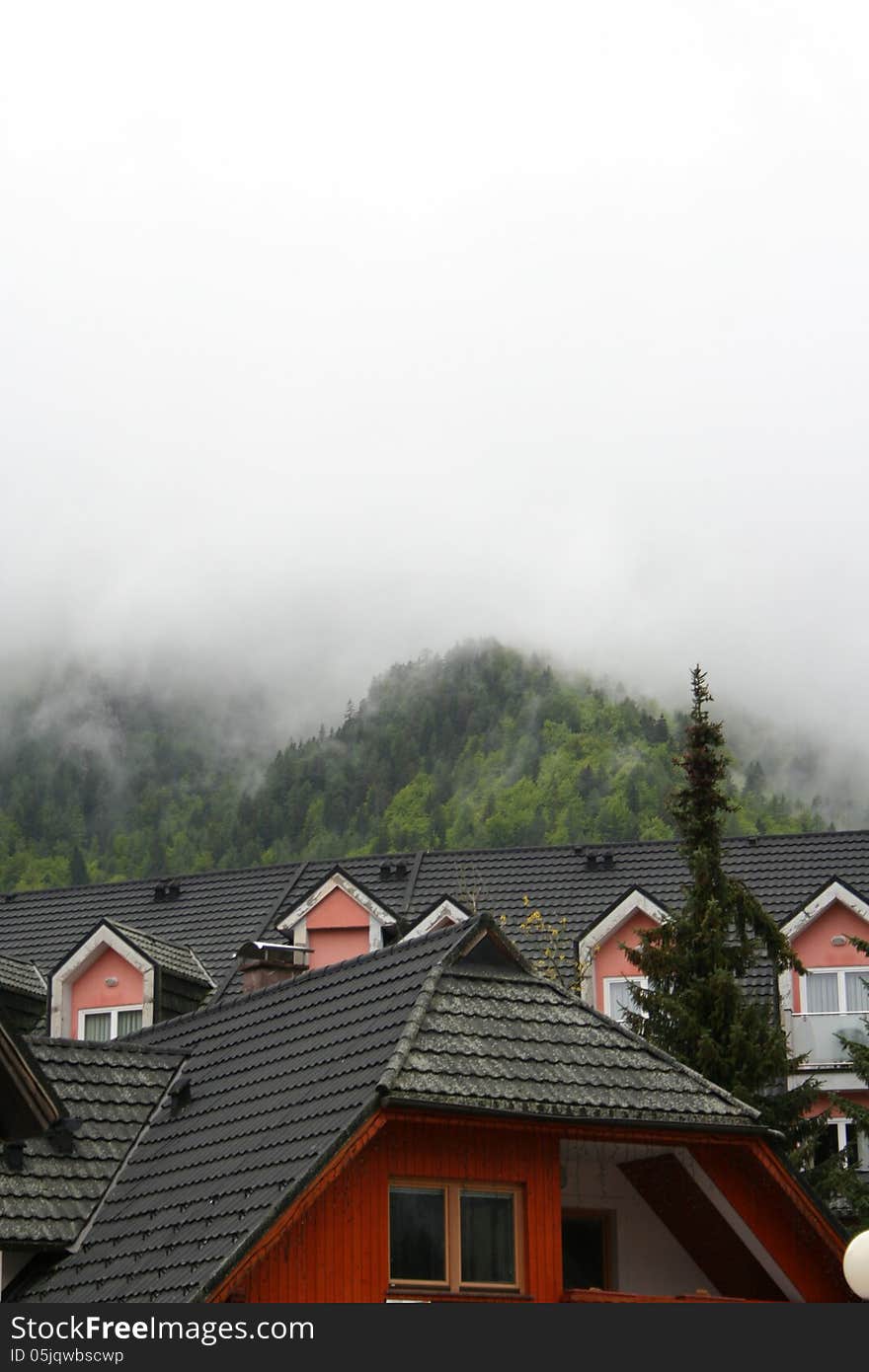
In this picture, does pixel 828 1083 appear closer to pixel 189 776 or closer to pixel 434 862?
pixel 434 862

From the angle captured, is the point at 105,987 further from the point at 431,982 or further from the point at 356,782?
the point at 356,782

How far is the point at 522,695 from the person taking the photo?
175 meters

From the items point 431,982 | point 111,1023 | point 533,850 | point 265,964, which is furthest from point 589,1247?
point 533,850

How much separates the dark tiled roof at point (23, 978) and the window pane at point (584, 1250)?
60.5 feet

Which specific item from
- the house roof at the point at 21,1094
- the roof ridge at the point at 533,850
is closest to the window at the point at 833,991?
the roof ridge at the point at 533,850

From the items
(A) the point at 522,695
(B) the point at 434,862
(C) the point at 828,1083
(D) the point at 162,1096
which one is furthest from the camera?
(A) the point at 522,695

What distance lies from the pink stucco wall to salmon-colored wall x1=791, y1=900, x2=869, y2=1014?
26.3 feet

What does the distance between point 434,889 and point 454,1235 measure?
25.3 meters

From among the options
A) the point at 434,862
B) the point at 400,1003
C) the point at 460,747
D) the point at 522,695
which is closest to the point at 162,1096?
the point at 400,1003

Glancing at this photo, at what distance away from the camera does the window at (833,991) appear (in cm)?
3788

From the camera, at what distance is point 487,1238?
18359 millimetres

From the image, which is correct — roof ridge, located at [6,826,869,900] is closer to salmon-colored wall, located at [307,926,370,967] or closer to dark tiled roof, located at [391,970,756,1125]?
salmon-colored wall, located at [307,926,370,967]

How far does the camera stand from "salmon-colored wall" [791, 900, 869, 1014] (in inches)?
1491

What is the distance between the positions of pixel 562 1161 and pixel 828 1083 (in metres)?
18.2
